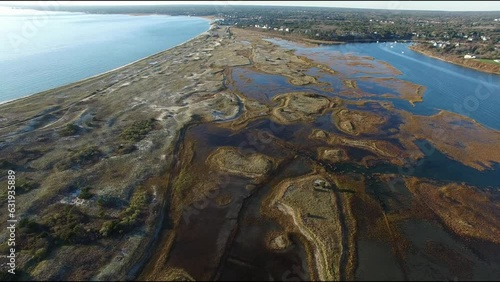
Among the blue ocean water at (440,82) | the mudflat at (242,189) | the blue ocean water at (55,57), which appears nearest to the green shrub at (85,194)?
the mudflat at (242,189)

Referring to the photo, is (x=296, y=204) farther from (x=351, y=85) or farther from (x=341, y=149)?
(x=351, y=85)

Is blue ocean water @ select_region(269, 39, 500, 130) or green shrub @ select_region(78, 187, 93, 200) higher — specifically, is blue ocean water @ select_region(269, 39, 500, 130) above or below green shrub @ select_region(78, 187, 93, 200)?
above

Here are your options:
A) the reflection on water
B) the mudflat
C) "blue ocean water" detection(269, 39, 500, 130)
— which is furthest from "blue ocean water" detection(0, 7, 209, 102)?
"blue ocean water" detection(269, 39, 500, 130)

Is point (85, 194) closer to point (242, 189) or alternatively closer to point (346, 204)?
point (242, 189)

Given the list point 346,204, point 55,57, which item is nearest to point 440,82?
point 346,204

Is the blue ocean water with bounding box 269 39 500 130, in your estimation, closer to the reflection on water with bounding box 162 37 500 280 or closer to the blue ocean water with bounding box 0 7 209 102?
the reflection on water with bounding box 162 37 500 280

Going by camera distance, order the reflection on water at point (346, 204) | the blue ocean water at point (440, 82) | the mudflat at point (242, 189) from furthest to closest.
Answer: the blue ocean water at point (440, 82) < the mudflat at point (242, 189) < the reflection on water at point (346, 204)

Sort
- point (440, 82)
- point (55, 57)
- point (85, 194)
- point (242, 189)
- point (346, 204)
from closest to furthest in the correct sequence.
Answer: point (346, 204)
point (85, 194)
point (242, 189)
point (440, 82)
point (55, 57)

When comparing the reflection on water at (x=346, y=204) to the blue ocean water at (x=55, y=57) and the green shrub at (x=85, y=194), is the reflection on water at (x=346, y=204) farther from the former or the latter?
the blue ocean water at (x=55, y=57)

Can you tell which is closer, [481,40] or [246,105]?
[246,105]

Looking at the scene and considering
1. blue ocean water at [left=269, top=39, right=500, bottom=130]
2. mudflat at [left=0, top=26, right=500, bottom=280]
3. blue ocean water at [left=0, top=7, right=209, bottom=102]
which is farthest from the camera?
blue ocean water at [left=0, top=7, right=209, bottom=102]

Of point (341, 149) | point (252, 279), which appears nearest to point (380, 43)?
point (341, 149)
